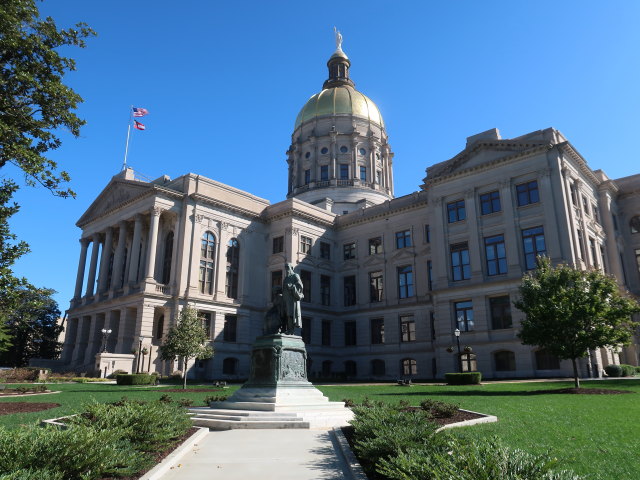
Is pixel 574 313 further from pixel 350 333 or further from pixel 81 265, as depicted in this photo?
pixel 81 265

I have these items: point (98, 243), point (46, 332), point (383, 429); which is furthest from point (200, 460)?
point (46, 332)

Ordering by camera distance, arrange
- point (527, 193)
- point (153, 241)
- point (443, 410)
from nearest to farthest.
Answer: point (443, 410), point (527, 193), point (153, 241)

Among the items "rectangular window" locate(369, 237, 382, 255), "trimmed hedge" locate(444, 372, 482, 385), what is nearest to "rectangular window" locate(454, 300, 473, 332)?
"trimmed hedge" locate(444, 372, 482, 385)

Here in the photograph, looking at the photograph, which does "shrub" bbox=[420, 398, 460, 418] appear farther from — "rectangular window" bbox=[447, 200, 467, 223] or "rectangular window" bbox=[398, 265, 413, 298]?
"rectangular window" bbox=[398, 265, 413, 298]

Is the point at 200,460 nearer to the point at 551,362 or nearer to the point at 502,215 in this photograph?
the point at 551,362

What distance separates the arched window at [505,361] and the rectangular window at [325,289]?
2104 cm

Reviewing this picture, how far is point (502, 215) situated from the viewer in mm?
41062

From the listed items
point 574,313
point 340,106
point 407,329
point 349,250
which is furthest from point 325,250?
point 574,313

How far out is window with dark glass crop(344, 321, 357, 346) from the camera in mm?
53675

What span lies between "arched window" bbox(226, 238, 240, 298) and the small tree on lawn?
31464mm

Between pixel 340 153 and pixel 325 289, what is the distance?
83.9ft

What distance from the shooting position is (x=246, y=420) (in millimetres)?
13516

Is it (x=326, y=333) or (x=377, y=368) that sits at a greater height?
(x=326, y=333)

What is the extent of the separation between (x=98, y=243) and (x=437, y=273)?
123ft
